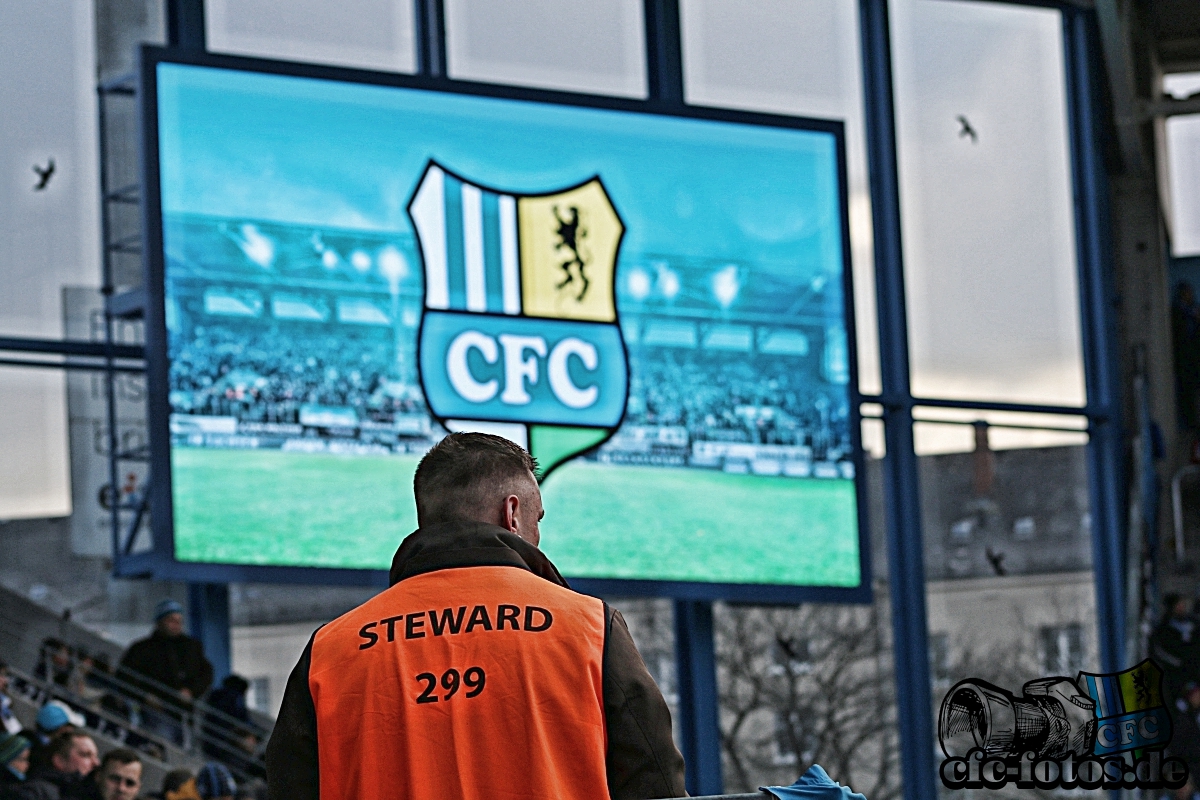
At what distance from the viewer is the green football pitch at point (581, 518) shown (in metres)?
7.56

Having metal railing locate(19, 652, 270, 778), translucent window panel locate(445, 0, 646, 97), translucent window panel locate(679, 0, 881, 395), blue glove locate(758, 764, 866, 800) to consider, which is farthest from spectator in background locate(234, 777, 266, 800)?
blue glove locate(758, 764, 866, 800)

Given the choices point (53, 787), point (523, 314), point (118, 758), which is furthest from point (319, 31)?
point (53, 787)

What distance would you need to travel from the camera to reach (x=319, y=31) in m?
8.81

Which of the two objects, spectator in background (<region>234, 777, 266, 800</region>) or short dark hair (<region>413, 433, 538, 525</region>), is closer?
short dark hair (<region>413, 433, 538, 525</region>)

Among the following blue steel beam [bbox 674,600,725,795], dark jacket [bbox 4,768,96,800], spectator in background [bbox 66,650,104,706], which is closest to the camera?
dark jacket [bbox 4,768,96,800]

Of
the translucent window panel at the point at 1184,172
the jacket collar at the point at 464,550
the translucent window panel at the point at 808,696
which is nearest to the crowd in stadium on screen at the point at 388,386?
the translucent window panel at the point at 808,696

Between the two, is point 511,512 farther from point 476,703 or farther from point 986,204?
point 986,204

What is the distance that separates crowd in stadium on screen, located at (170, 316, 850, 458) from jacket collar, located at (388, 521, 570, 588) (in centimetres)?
541

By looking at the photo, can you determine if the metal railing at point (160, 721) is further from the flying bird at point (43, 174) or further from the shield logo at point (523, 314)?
the flying bird at point (43, 174)

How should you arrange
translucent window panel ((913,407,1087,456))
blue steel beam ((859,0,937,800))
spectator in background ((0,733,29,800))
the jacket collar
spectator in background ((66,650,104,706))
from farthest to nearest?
translucent window panel ((913,407,1087,456)), blue steel beam ((859,0,937,800)), spectator in background ((66,650,104,706)), spectator in background ((0,733,29,800)), the jacket collar

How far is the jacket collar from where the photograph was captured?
2236 mm

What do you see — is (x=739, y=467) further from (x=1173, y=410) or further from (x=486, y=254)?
(x=1173, y=410)

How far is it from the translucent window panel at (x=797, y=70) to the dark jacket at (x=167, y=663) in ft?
12.2

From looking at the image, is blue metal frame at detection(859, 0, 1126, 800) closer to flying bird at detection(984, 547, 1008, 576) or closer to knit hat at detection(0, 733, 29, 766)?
flying bird at detection(984, 547, 1008, 576)
